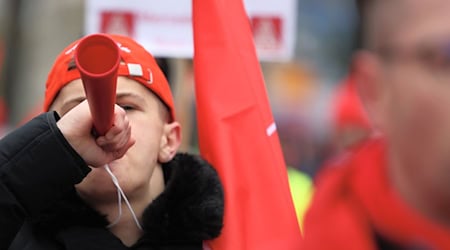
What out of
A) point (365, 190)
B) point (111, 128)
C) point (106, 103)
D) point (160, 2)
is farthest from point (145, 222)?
point (160, 2)

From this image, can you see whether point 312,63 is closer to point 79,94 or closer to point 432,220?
point 79,94

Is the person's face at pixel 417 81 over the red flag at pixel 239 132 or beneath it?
over

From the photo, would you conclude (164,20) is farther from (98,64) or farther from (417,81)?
(417,81)

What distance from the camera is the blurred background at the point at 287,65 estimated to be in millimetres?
9586

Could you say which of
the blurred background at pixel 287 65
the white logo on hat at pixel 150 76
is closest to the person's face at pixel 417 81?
the white logo on hat at pixel 150 76

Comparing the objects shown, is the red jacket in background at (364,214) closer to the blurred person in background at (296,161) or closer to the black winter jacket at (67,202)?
the black winter jacket at (67,202)

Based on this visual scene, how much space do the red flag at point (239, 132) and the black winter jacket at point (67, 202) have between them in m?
0.07

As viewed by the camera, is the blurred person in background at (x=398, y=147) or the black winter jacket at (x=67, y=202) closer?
the blurred person in background at (x=398, y=147)

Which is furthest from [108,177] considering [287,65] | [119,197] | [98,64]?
[287,65]

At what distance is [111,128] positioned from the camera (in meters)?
1.83

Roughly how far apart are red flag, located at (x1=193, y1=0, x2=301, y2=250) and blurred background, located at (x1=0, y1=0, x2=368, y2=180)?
4377 mm

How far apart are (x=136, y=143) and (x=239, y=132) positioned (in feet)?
1.11

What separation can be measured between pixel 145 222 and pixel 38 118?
40 cm

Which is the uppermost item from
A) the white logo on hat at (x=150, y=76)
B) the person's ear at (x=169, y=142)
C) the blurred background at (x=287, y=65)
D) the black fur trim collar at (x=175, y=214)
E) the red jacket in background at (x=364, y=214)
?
the red jacket in background at (x=364, y=214)
